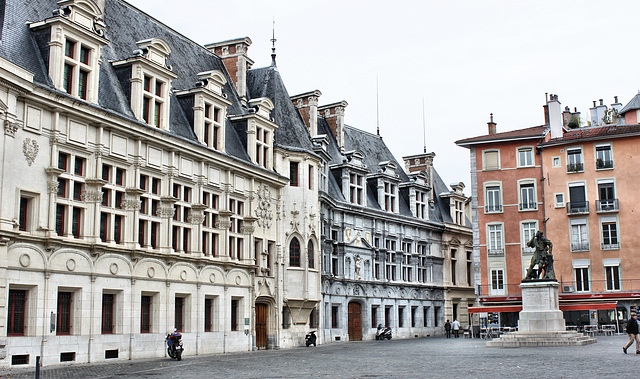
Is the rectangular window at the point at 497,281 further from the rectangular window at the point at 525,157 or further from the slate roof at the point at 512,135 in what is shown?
the slate roof at the point at 512,135

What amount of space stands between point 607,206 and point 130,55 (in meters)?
28.3

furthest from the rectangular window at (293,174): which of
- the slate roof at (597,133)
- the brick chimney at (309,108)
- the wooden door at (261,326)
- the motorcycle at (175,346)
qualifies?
the slate roof at (597,133)

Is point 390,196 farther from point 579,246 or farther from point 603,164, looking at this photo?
point 603,164

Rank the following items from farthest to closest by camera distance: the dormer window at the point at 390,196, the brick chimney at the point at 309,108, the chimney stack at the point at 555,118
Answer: the dormer window at the point at 390,196 → the chimney stack at the point at 555,118 → the brick chimney at the point at 309,108

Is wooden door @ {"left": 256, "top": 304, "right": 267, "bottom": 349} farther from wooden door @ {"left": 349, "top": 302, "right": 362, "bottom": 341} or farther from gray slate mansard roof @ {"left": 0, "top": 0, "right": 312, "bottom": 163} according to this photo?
wooden door @ {"left": 349, "top": 302, "right": 362, "bottom": 341}

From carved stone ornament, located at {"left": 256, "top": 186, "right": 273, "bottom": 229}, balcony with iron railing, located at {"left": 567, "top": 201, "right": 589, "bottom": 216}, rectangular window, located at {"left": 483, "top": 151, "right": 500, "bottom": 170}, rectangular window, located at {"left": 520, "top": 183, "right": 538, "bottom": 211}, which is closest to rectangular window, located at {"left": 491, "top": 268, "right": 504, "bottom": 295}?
rectangular window, located at {"left": 520, "top": 183, "right": 538, "bottom": 211}

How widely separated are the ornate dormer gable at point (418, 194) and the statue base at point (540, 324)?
21.1m

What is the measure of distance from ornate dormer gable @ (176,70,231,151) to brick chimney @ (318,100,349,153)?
15.9 meters

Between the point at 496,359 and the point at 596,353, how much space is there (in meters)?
3.72

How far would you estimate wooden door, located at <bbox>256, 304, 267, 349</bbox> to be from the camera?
32.8 metres

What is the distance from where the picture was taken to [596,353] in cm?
2219

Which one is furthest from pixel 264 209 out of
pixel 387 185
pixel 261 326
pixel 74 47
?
pixel 387 185

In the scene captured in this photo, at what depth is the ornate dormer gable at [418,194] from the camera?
165 feet

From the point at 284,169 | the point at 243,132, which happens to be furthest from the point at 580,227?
the point at 243,132
